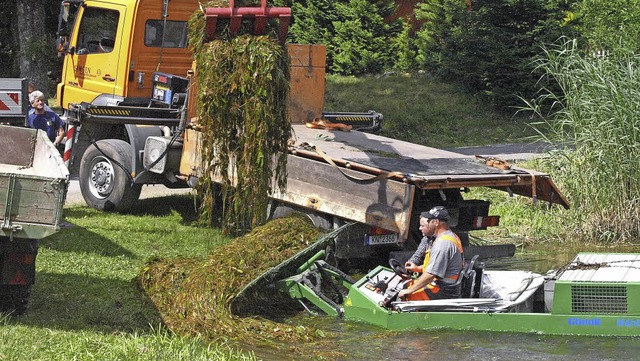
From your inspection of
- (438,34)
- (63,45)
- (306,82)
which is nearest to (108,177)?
(63,45)

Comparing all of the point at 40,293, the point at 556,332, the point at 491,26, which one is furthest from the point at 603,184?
the point at 491,26

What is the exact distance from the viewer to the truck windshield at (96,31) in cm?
1609

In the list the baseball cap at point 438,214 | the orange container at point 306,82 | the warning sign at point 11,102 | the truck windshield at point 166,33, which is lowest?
the baseball cap at point 438,214

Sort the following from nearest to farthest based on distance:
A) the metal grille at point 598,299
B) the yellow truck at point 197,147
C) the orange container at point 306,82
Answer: the metal grille at point 598,299
the yellow truck at point 197,147
the orange container at point 306,82

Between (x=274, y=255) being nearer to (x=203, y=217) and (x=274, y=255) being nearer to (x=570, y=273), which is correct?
A: (x=203, y=217)

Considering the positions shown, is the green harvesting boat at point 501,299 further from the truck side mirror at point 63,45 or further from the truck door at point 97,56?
the truck side mirror at point 63,45

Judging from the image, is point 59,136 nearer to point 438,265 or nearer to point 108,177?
point 108,177

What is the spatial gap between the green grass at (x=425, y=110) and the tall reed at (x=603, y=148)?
952 centimetres

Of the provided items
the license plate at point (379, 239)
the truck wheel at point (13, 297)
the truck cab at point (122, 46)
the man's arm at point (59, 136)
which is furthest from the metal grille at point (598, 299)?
the man's arm at point (59, 136)

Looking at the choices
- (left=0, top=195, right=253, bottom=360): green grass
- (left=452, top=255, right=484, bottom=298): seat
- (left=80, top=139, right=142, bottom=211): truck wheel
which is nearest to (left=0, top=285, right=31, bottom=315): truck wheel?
(left=0, top=195, right=253, bottom=360): green grass

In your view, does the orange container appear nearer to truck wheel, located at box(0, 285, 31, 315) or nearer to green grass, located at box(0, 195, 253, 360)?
green grass, located at box(0, 195, 253, 360)

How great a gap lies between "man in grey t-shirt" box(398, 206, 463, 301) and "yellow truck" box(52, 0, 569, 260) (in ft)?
2.04

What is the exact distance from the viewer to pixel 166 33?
635 inches

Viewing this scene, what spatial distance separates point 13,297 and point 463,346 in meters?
4.16
